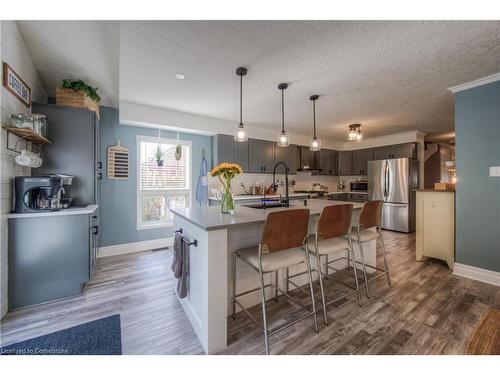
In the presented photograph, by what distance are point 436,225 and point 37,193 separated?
4959mm

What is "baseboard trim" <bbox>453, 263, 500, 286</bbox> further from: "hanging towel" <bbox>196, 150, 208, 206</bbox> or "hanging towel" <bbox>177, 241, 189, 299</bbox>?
"hanging towel" <bbox>196, 150, 208, 206</bbox>

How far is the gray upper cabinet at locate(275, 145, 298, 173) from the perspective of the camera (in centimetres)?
513

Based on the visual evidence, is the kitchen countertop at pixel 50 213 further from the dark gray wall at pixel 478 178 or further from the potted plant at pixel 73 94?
the dark gray wall at pixel 478 178

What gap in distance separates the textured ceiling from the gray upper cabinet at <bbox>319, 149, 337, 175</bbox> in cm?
247

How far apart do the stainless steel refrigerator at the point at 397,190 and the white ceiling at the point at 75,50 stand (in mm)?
5615

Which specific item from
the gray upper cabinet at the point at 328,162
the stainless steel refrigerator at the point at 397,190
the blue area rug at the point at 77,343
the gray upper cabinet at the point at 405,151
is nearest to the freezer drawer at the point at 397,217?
the stainless steel refrigerator at the point at 397,190

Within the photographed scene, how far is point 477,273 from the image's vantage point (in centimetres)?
256

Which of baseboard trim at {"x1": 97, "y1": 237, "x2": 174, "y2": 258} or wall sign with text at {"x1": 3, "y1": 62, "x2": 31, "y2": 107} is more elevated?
wall sign with text at {"x1": 3, "y1": 62, "x2": 31, "y2": 107}

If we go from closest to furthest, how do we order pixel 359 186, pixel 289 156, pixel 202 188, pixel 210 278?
1. pixel 210 278
2. pixel 202 188
3. pixel 289 156
4. pixel 359 186

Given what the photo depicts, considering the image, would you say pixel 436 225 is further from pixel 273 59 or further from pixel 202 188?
pixel 202 188

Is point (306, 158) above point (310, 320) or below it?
above

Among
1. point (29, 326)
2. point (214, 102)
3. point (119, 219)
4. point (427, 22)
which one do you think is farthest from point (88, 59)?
point (427, 22)

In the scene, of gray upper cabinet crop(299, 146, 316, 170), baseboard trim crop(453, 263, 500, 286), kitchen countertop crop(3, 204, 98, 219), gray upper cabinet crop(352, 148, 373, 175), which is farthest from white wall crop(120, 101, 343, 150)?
baseboard trim crop(453, 263, 500, 286)

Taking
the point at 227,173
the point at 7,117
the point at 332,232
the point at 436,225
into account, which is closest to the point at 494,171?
the point at 436,225
